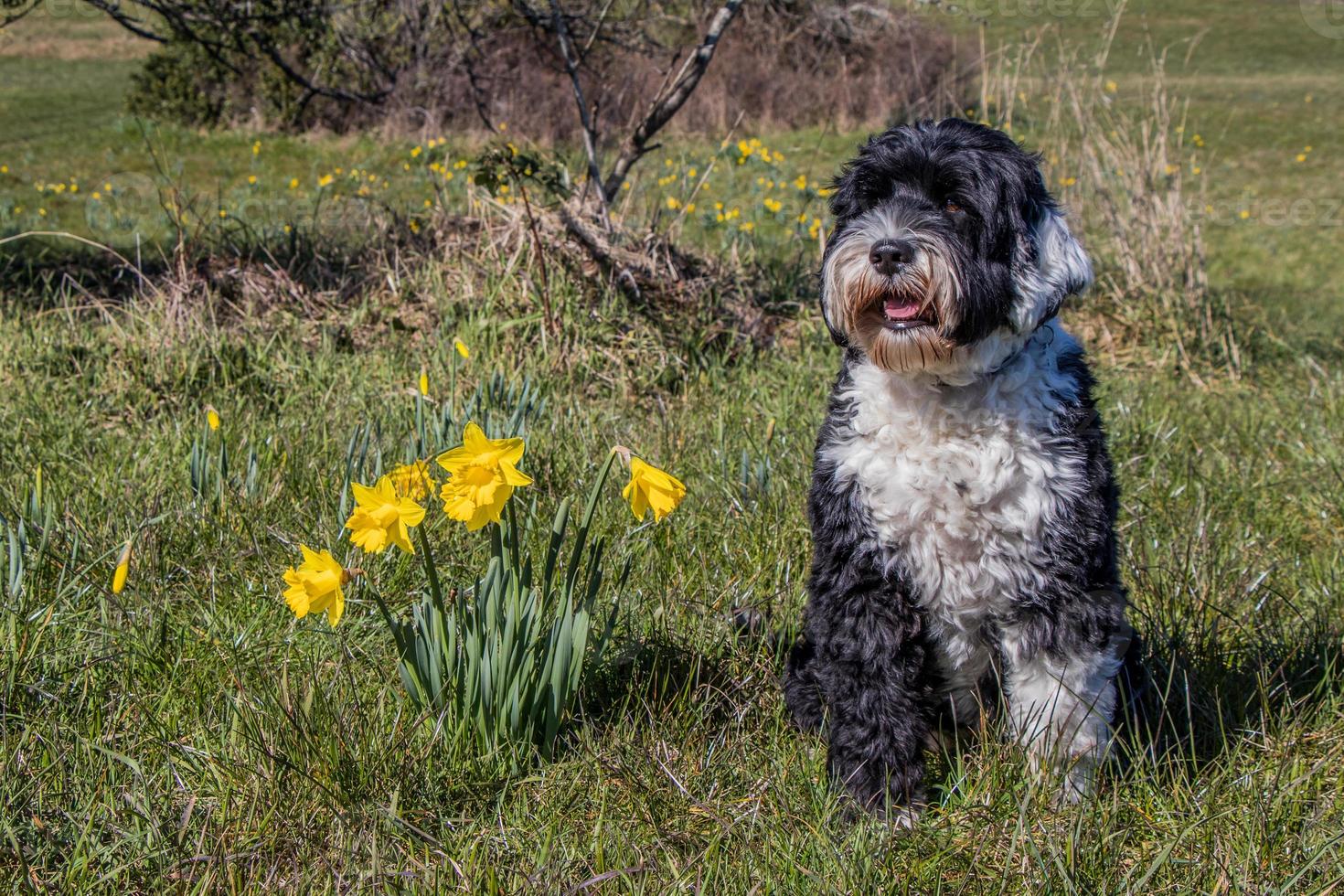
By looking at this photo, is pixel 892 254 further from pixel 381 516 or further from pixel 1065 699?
pixel 381 516

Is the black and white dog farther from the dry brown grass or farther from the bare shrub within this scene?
the bare shrub

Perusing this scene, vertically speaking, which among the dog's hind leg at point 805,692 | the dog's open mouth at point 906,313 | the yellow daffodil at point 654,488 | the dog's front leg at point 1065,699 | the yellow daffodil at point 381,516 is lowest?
the dog's hind leg at point 805,692

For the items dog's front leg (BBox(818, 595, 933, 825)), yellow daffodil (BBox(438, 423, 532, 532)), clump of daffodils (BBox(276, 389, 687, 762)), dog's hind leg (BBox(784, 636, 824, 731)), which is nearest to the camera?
yellow daffodil (BBox(438, 423, 532, 532))

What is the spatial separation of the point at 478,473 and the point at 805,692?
1.07 m

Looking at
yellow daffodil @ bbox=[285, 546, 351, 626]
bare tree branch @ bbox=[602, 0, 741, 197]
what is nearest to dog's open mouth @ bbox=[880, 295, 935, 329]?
yellow daffodil @ bbox=[285, 546, 351, 626]

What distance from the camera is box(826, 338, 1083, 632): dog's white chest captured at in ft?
7.43

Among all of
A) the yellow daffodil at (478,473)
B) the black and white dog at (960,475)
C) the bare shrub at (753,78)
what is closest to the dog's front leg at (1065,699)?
the black and white dog at (960,475)

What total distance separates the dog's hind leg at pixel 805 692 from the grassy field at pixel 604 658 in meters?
0.05

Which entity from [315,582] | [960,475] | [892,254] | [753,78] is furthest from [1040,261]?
[753,78]

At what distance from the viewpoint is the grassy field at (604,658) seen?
80.6 inches

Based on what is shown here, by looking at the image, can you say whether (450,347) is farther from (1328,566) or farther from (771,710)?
(1328,566)

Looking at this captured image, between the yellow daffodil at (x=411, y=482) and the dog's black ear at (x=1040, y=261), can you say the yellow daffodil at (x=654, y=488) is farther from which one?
the dog's black ear at (x=1040, y=261)

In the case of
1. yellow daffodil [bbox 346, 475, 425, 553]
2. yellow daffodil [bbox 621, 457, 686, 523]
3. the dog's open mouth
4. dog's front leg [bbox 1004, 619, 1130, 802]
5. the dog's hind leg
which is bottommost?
the dog's hind leg

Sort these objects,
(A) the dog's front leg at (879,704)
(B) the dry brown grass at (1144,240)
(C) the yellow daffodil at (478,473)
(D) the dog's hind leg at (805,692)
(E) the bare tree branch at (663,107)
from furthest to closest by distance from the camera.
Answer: (B) the dry brown grass at (1144,240) → (E) the bare tree branch at (663,107) → (D) the dog's hind leg at (805,692) → (A) the dog's front leg at (879,704) → (C) the yellow daffodil at (478,473)
